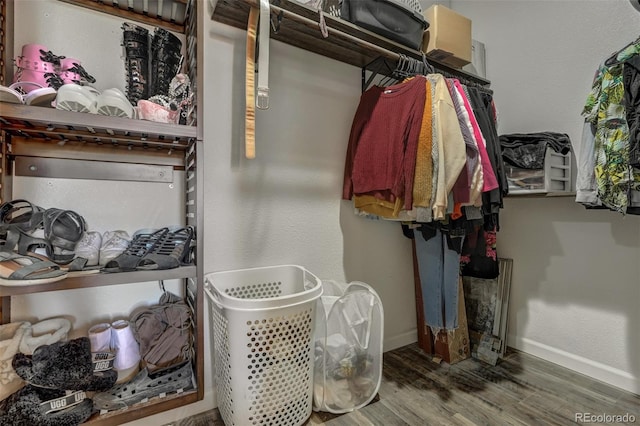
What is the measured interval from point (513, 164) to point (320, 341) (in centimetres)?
134

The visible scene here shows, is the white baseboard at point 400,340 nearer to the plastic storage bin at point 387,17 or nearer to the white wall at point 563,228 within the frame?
the white wall at point 563,228

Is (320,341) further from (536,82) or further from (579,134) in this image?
(536,82)

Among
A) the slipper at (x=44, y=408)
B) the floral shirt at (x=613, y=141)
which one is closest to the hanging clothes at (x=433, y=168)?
the floral shirt at (x=613, y=141)

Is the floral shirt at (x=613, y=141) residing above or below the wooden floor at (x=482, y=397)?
above

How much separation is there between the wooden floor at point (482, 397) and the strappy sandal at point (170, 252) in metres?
0.73

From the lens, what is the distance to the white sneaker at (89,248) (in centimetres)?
93

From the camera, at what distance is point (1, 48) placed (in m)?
0.96

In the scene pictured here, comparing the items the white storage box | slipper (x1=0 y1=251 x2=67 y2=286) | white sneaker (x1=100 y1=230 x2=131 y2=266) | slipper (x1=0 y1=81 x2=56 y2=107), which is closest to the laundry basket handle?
white sneaker (x1=100 y1=230 x2=131 y2=266)

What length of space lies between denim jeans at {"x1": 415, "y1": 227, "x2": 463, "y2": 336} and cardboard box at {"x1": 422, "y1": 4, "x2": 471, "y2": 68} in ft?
3.11

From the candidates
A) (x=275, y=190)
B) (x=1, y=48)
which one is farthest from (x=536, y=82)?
(x=1, y=48)

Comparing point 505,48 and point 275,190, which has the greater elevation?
point 505,48

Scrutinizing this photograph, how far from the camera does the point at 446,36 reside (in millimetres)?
1561

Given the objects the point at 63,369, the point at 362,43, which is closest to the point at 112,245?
the point at 63,369

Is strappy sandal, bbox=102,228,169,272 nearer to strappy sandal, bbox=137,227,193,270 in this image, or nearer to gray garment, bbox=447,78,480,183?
strappy sandal, bbox=137,227,193,270
